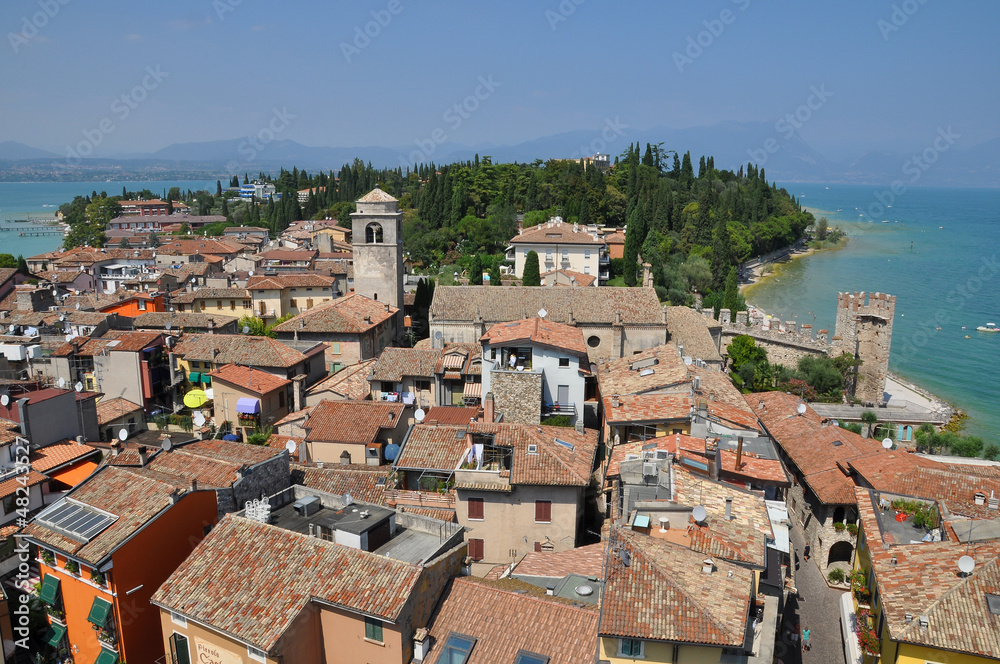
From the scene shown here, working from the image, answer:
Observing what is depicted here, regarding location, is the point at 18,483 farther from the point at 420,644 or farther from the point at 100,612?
the point at 420,644

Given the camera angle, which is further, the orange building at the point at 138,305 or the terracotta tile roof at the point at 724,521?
the orange building at the point at 138,305

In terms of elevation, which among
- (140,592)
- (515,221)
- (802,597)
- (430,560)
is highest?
(515,221)

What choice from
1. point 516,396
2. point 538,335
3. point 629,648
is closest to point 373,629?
point 629,648

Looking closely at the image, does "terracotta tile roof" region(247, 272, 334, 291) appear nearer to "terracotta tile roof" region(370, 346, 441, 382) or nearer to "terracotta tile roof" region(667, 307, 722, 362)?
"terracotta tile roof" region(370, 346, 441, 382)

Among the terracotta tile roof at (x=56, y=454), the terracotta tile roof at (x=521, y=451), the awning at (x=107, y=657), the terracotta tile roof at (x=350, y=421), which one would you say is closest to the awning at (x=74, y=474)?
the terracotta tile roof at (x=56, y=454)

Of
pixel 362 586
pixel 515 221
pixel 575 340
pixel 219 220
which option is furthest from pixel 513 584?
pixel 219 220

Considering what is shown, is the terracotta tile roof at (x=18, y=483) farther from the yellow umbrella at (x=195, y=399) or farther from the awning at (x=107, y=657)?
the yellow umbrella at (x=195, y=399)

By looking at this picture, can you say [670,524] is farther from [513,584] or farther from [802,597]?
[802,597]
